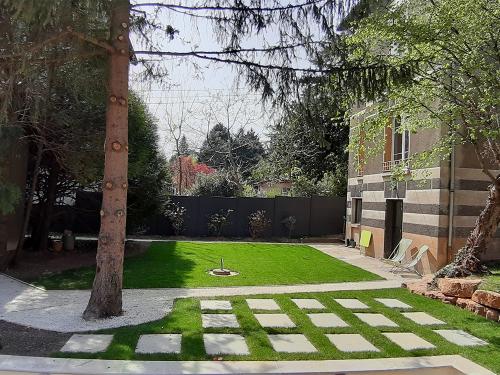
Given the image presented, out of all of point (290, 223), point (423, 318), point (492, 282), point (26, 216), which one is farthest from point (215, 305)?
point (290, 223)

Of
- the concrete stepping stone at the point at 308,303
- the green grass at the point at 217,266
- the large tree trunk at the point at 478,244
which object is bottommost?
the green grass at the point at 217,266

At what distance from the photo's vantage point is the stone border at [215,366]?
16.4 feet

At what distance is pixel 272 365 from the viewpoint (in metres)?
5.28

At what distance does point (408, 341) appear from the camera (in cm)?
634

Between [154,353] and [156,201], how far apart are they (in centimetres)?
1079

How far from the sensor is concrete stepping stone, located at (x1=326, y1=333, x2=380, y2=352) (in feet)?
19.4

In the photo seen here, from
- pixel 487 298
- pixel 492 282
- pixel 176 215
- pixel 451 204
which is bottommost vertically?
pixel 487 298

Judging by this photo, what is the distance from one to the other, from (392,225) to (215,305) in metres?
9.02

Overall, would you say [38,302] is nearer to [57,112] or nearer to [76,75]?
[76,75]

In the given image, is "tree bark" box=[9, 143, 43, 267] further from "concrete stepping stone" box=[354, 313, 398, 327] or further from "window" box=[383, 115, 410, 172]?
"window" box=[383, 115, 410, 172]

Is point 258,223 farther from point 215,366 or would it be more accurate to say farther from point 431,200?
point 215,366

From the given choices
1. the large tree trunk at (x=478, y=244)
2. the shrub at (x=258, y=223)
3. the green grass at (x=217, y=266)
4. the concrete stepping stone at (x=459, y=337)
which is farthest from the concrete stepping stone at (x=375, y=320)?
the shrub at (x=258, y=223)

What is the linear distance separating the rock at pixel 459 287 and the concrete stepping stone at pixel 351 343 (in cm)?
294

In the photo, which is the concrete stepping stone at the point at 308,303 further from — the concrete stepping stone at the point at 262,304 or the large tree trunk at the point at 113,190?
the large tree trunk at the point at 113,190
